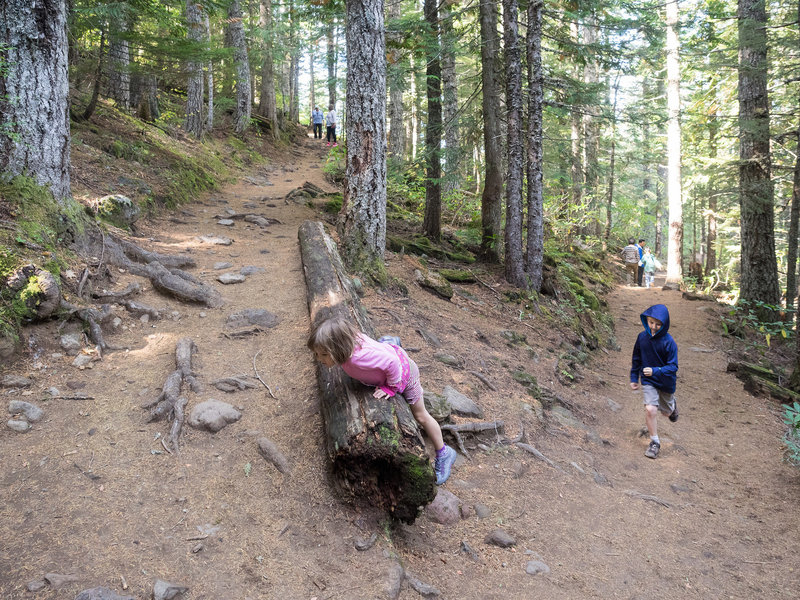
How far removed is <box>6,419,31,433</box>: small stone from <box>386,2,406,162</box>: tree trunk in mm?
9025

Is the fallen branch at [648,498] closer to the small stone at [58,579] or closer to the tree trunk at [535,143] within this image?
the small stone at [58,579]

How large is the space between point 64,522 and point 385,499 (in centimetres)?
210

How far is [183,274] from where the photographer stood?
707 cm

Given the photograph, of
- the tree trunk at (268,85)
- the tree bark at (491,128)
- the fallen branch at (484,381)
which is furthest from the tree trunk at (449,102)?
the tree trunk at (268,85)

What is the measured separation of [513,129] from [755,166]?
6.96 meters

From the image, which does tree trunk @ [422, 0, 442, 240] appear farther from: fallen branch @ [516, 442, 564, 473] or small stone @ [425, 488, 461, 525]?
small stone @ [425, 488, 461, 525]

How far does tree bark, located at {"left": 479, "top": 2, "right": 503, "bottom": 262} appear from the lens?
10.9 meters

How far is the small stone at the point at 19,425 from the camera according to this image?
3787mm

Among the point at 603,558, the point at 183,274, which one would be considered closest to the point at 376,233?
the point at 183,274

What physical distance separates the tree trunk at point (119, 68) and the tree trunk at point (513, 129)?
7.87 m

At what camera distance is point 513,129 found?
10.2 m

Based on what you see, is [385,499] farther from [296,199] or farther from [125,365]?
[296,199]

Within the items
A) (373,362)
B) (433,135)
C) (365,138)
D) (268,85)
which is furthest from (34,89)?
(268,85)

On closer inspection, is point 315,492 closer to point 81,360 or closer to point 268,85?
point 81,360
